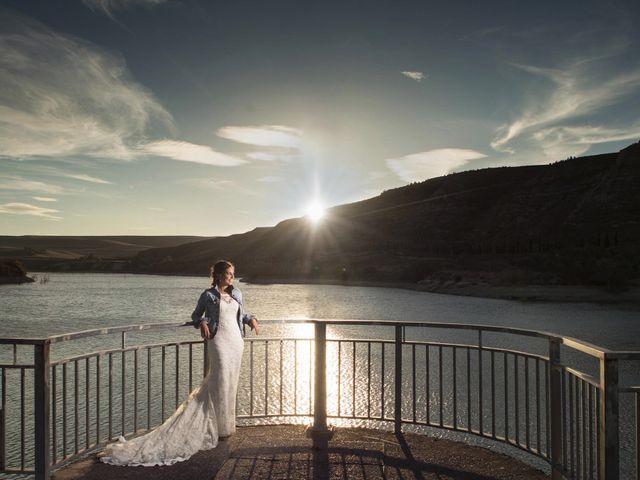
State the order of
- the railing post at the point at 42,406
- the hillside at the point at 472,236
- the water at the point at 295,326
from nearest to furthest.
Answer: the railing post at the point at 42,406 < the water at the point at 295,326 < the hillside at the point at 472,236

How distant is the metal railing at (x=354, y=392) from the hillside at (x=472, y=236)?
52.4 metres

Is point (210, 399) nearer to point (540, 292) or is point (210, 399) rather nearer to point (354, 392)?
point (354, 392)

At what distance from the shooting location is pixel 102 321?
38.6 metres

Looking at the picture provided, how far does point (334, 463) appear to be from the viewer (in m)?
4.70

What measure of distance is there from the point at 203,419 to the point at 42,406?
4.77 feet

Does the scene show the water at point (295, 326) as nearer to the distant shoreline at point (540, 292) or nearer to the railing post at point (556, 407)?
the railing post at point (556, 407)

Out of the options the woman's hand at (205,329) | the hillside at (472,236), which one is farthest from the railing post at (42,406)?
the hillside at (472,236)

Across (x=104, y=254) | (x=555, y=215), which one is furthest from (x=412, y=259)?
(x=104, y=254)

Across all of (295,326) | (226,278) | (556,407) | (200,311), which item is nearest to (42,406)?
(200,311)

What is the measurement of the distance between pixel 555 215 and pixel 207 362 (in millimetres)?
115616

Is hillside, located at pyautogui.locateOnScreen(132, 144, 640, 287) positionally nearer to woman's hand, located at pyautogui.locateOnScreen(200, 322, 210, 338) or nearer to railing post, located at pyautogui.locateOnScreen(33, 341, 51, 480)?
woman's hand, located at pyautogui.locateOnScreen(200, 322, 210, 338)

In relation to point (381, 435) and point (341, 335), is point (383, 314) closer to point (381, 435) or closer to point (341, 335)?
point (341, 335)

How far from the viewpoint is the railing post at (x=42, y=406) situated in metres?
4.14

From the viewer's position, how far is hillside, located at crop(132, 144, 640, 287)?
3130 inches
